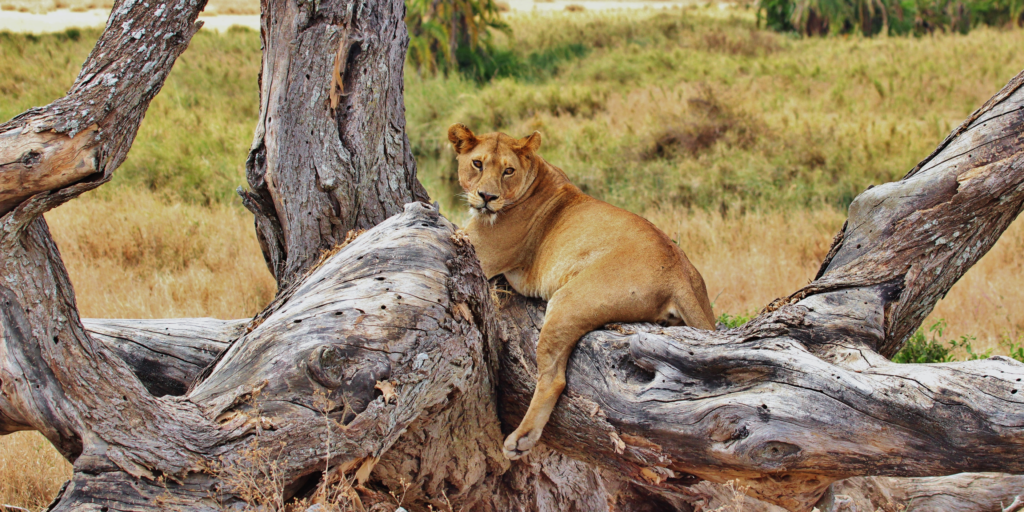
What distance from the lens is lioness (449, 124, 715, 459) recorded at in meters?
3.61

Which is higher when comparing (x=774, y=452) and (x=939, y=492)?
(x=774, y=452)

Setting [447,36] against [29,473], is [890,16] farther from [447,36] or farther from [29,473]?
[29,473]

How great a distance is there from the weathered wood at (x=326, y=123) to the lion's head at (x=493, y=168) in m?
0.44

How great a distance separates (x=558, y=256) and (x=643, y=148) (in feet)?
27.4

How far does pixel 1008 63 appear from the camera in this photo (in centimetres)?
1709

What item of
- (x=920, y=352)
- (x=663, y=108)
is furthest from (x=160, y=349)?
(x=663, y=108)

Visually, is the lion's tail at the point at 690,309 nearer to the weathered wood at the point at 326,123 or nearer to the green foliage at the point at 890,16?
the weathered wood at the point at 326,123

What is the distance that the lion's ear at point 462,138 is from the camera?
15.4ft

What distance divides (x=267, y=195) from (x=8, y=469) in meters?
2.23

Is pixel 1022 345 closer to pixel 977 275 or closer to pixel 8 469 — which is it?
pixel 977 275

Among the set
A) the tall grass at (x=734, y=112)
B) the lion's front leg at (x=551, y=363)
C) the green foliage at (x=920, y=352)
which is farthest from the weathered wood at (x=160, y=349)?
the tall grass at (x=734, y=112)

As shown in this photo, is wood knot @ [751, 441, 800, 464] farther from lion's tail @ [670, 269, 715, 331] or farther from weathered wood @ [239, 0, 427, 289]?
weathered wood @ [239, 0, 427, 289]

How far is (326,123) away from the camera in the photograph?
4.19 m

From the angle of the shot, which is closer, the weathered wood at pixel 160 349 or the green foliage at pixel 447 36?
the weathered wood at pixel 160 349
